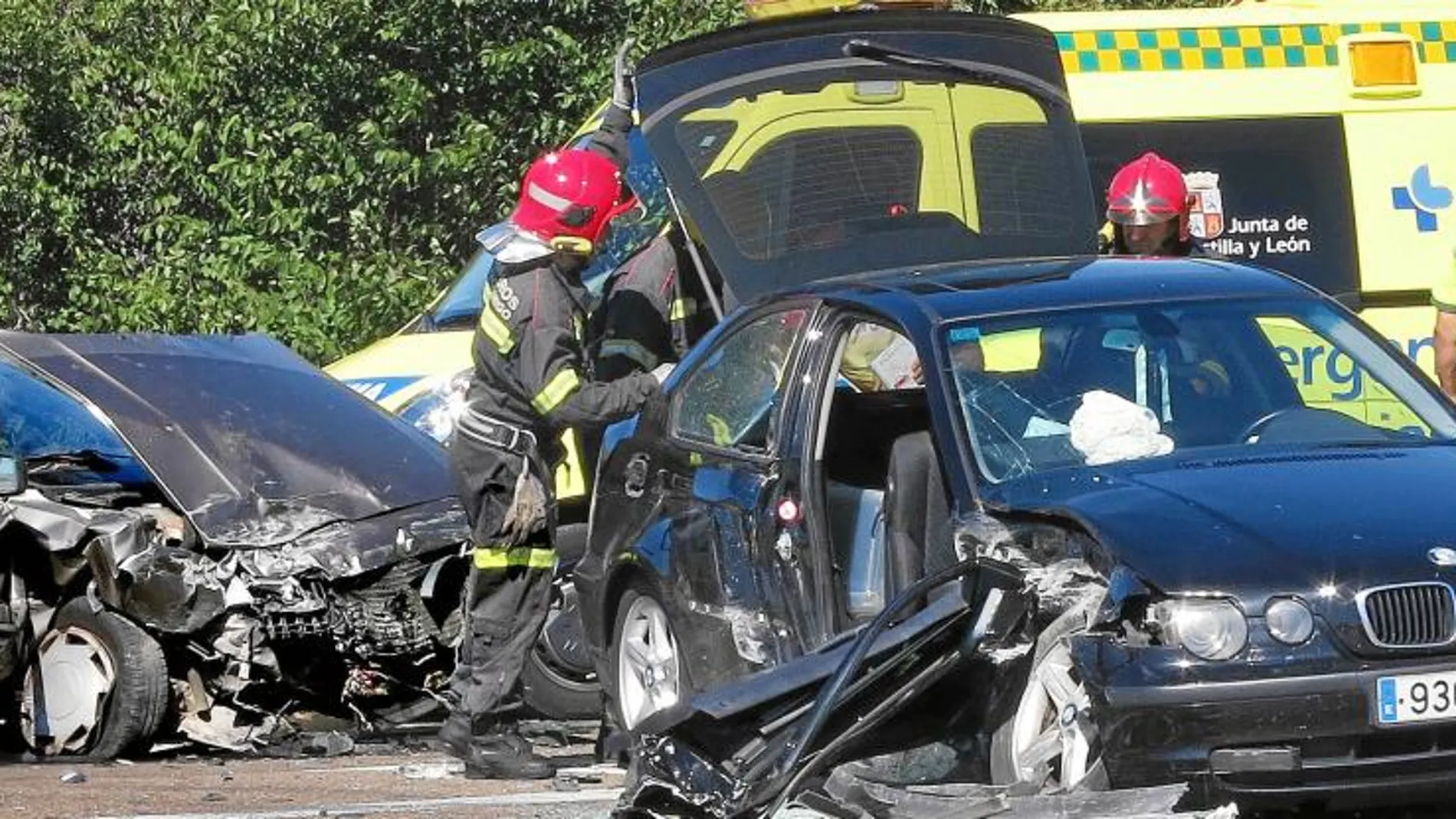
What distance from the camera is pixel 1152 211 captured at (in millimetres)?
10094

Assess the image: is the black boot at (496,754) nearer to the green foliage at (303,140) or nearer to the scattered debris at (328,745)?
the scattered debris at (328,745)

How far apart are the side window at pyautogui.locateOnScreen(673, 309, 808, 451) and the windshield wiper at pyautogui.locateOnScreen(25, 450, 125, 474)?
97.2 inches

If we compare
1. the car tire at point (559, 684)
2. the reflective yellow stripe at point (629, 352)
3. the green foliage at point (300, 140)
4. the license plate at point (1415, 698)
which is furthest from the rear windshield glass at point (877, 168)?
the green foliage at point (300, 140)

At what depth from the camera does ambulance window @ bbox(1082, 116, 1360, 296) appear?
10930 mm

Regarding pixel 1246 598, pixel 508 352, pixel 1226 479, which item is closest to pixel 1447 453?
pixel 1226 479

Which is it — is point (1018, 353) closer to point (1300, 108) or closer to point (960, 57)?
point (960, 57)

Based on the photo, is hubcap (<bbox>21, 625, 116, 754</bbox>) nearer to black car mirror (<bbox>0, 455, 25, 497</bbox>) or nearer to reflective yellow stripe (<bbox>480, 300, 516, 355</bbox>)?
black car mirror (<bbox>0, 455, 25, 497</bbox>)

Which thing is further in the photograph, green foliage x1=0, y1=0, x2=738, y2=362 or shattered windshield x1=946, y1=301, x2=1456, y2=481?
green foliage x1=0, y1=0, x2=738, y2=362

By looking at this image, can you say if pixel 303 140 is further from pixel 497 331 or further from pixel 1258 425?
pixel 1258 425

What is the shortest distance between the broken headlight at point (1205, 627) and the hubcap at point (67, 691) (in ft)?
13.4

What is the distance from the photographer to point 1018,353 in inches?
289

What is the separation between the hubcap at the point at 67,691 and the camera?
9.12 m

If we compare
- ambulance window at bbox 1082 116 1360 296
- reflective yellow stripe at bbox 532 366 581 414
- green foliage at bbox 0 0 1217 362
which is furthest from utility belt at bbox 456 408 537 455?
green foliage at bbox 0 0 1217 362

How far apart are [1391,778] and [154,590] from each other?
14.2ft
